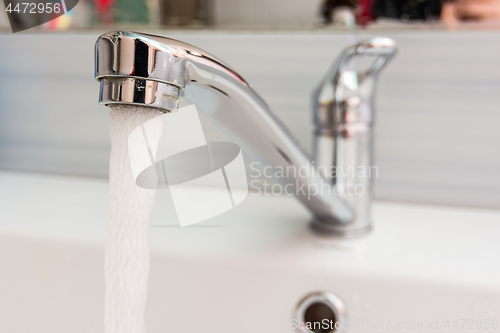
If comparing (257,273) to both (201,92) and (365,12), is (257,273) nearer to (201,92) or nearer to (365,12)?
(201,92)

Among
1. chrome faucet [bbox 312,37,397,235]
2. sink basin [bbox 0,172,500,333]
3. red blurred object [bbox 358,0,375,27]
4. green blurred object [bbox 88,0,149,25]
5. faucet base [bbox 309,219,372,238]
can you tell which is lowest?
sink basin [bbox 0,172,500,333]

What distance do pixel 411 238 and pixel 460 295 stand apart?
73 mm

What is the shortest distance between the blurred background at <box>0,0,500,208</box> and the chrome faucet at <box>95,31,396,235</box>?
158 mm

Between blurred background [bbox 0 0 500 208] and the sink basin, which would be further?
blurred background [bbox 0 0 500 208]

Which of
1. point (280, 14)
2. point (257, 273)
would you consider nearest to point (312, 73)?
point (280, 14)

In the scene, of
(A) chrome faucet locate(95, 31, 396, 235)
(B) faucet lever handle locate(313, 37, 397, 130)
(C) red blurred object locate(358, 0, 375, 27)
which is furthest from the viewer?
(C) red blurred object locate(358, 0, 375, 27)

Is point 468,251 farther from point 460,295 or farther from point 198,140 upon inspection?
point 198,140

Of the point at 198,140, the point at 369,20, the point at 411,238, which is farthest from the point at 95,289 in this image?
the point at 369,20

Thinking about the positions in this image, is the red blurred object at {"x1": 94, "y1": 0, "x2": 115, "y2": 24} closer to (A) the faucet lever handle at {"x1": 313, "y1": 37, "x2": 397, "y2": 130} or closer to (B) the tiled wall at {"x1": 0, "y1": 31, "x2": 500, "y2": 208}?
(B) the tiled wall at {"x1": 0, "y1": 31, "x2": 500, "y2": 208}

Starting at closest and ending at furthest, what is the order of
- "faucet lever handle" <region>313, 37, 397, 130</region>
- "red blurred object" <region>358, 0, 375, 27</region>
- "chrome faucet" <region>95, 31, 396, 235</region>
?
"chrome faucet" <region>95, 31, 396, 235</region>
"faucet lever handle" <region>313, 37, 397, 130</region>
"red blurred object" <region>358, 0, 375, 27</region>

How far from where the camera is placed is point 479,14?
360 mm

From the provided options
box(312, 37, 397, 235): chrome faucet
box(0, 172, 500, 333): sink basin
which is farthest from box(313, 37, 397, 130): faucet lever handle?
box(0, 172, 500, 333): sink basin

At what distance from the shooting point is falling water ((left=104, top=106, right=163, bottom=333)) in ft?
0.56

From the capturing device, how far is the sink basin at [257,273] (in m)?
0.24
